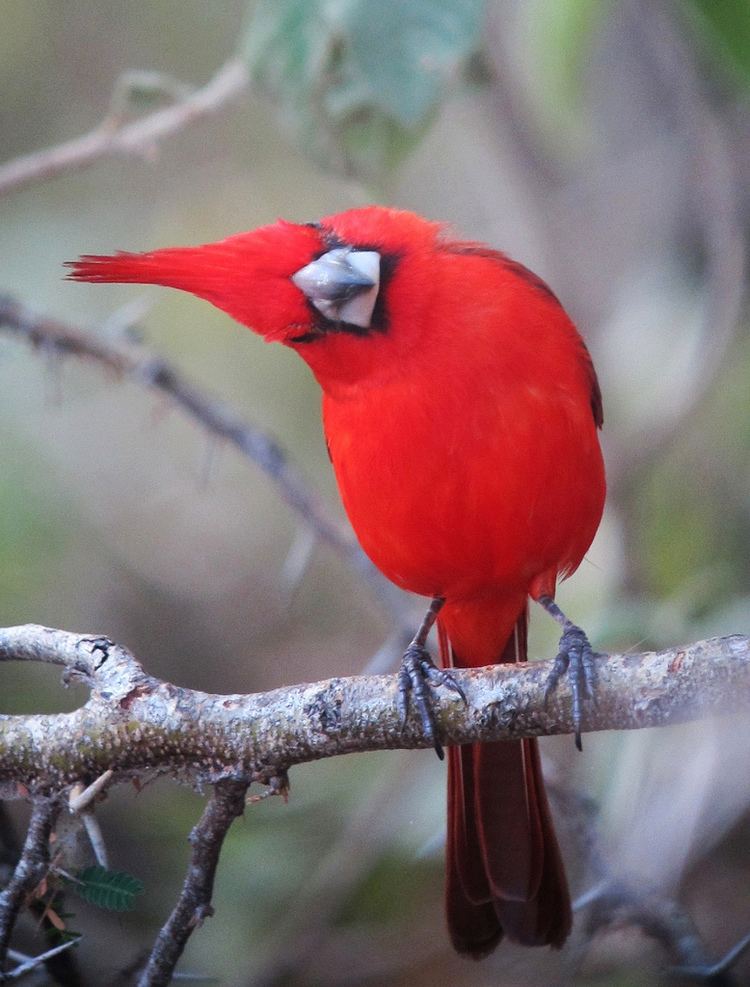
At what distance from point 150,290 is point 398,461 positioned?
336cm

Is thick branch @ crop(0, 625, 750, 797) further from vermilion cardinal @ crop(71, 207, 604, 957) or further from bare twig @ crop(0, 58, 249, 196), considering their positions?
bare twig @ crop(0, 58, 249, 196)

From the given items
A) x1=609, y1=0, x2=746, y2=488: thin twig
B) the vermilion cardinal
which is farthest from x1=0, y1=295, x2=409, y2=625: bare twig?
x1=609, y1=0, x2=746, y2=488: thin twig

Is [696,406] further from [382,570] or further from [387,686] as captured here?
[387,686]

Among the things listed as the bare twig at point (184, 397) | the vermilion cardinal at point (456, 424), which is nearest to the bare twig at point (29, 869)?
the vermilion cardinal at point (456, 424)

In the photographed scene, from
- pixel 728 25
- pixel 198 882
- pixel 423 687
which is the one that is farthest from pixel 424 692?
pixel 728 25

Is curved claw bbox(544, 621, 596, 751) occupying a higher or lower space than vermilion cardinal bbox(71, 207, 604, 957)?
lower

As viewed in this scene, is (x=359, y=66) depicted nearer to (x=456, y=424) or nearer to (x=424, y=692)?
(x=456, y=424)

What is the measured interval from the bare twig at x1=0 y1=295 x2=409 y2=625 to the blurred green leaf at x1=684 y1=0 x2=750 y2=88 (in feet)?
4.42

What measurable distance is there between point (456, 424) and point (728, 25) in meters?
1.09

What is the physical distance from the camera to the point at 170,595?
5.48 meters

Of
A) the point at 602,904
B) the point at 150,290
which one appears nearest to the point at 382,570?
the point at 602,904

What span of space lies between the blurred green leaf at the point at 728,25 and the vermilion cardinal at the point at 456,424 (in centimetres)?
64

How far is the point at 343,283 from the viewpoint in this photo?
2.35 meters

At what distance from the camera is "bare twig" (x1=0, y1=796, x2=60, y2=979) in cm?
179
